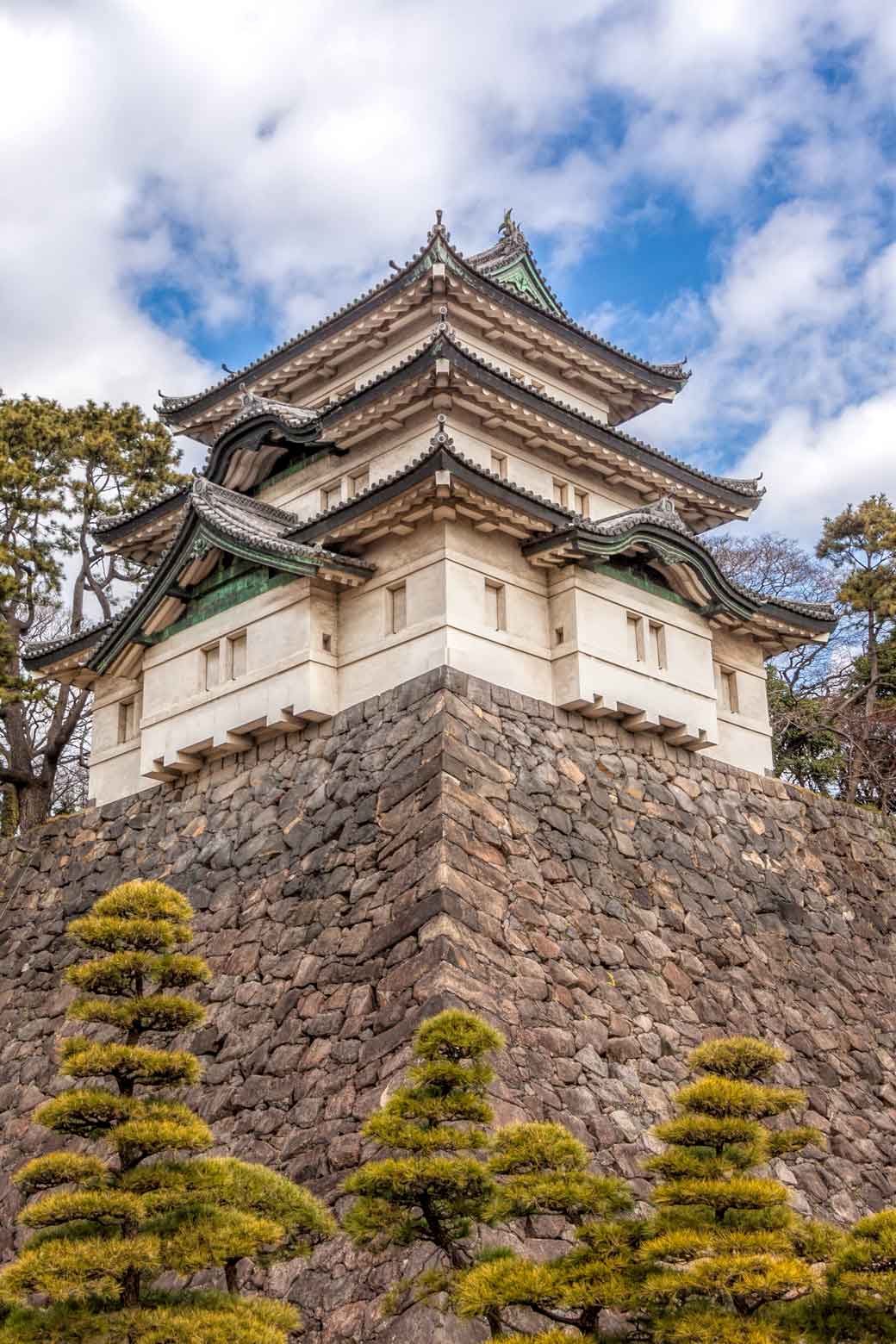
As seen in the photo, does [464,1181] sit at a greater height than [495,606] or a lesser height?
lesser

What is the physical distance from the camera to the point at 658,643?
54.3 feet

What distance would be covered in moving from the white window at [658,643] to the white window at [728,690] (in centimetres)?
167

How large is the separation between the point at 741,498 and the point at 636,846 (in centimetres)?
689

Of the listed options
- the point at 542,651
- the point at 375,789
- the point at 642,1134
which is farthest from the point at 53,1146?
the point at 542,651

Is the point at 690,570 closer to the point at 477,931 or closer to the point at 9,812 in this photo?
the point at 477,931

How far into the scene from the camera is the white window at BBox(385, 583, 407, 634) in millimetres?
15219

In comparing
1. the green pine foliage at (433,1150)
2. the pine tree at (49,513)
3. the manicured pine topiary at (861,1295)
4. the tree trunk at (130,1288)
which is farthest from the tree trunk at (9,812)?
the manicured pine topiary at (861,1295)

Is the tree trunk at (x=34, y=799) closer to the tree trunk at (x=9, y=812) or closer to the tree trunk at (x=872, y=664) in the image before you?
the tree trunk at (x=9, y=812)

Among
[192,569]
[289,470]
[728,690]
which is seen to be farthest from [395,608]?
[728,690]

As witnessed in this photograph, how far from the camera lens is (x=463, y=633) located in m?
14.8

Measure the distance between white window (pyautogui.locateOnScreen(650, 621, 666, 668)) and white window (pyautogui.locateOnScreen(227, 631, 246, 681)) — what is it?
15.1 feet

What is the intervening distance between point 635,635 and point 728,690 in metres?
2.28

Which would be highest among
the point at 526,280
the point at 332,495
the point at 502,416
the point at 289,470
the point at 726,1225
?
the point at 526,280

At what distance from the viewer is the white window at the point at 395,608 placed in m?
15.2
